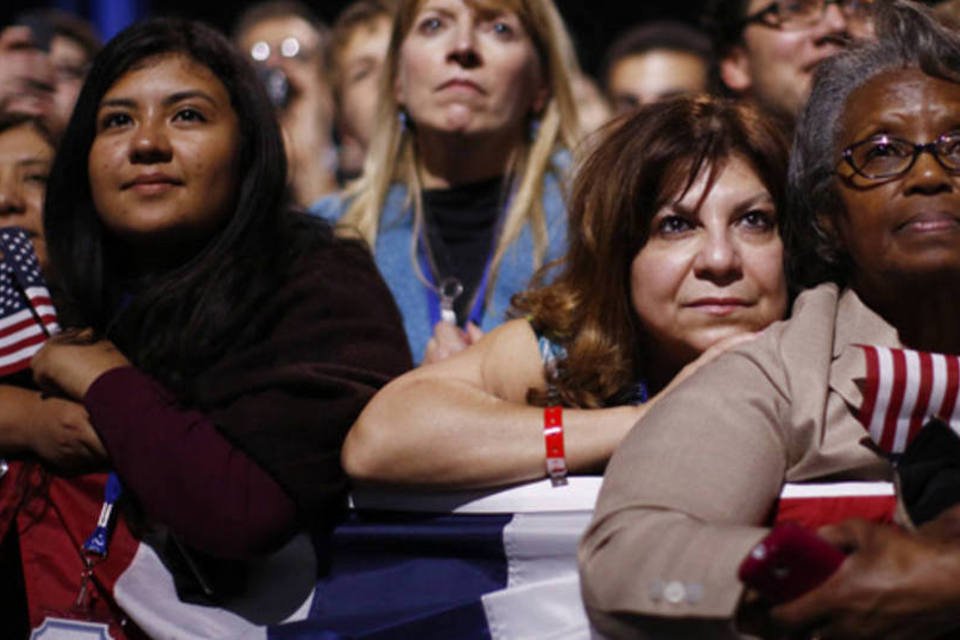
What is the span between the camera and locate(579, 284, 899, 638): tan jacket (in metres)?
2.14

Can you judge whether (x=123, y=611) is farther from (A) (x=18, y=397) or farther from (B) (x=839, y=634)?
(B) (x=839, y=634)

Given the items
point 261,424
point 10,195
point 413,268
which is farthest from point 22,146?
point 261,424

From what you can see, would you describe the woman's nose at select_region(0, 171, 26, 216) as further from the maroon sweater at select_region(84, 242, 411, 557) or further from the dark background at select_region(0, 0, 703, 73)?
the dark background at select_region(0, 0, 703, 73)

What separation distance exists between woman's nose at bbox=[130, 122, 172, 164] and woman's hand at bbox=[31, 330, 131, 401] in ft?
1.18

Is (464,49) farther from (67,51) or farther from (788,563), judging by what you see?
(788,563)

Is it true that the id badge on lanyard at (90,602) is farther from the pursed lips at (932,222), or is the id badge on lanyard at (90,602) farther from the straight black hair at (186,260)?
the pursed lips at (932,222)

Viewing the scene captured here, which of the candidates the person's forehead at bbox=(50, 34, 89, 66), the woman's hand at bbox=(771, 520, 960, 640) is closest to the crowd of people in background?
the woman's hand at bbox=(771, 520, 960, 640)

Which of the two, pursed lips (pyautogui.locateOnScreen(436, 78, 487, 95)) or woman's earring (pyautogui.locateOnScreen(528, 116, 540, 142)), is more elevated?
pursed lips (pyautogui.locateOnScreen(436, 78, 487, 95))

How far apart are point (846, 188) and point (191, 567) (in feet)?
4.37

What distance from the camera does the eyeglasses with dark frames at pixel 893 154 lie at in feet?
8.39

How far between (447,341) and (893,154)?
1.11m

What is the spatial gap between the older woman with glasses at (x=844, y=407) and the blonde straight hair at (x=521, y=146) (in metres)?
1.24

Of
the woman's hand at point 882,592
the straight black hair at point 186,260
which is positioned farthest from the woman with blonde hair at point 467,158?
the woman's hand at point 882,592

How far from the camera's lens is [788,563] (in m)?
2.05
